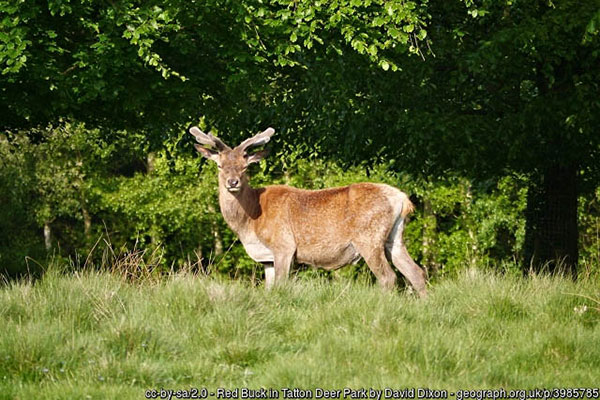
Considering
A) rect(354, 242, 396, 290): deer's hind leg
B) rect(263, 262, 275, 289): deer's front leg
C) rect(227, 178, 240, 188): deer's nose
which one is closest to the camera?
rect(354, 242, 396, 290): deer's hind leg

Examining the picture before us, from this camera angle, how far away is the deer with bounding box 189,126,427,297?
390 inches

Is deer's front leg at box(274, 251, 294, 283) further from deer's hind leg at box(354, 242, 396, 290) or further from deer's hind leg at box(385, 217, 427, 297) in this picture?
deer's hind leg at box(385, 217, 427, 297)

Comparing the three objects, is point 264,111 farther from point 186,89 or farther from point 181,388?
point 181,388

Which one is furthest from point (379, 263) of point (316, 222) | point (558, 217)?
point (558, 217)

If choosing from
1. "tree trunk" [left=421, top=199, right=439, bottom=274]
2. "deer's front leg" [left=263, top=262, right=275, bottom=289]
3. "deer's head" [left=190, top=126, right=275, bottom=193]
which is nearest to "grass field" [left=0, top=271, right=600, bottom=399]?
"deer's front leg" [left=263, top=262, right=275, bottom=289]

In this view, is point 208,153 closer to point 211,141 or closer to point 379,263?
point 211,141

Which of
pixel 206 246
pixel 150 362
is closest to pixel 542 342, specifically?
pixel 150 362

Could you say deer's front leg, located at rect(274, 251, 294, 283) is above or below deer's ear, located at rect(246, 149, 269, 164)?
below

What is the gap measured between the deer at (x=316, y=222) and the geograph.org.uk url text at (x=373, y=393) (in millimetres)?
3739

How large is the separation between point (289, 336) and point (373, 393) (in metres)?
1.73

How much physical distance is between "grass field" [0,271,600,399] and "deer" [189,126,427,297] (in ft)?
3.24

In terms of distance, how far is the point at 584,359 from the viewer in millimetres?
6891

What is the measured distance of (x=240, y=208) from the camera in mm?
10367

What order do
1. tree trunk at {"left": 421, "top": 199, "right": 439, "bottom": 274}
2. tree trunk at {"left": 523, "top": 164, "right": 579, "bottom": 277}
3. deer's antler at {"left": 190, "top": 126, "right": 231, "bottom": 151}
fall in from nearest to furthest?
deer's antler at {"left": 190, "top": 126, "right": 231, "bottom": 151}, tree trunk at {"left": 523, "top": 164, "right": 579, "bottom": 277}, tree trunk at {"left": 421, "top": 199, "right": 439, "bottom": 274}
